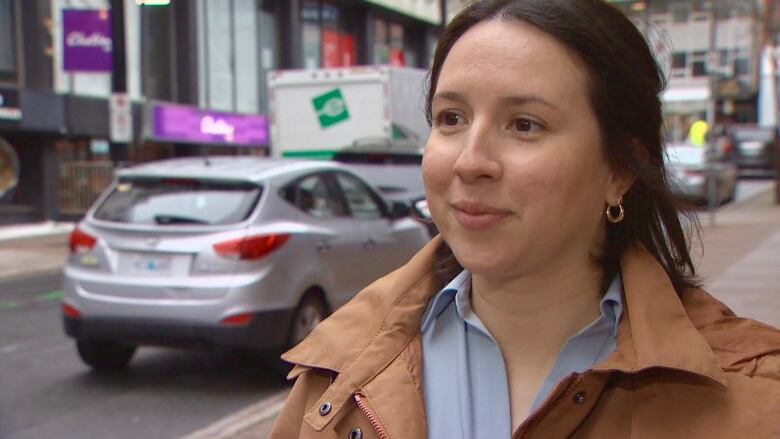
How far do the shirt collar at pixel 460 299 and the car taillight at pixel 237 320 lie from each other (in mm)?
4881

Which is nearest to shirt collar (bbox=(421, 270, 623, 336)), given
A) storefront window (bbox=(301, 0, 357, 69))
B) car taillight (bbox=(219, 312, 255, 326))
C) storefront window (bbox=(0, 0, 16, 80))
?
car taillight (bbox=(219, 312, 255, 326))

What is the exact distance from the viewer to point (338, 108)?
16.2 m

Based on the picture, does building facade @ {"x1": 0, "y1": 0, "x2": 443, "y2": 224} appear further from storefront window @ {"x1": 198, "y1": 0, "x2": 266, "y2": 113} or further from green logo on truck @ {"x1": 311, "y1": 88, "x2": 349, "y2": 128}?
green logo on truck @ {"x1": 311, "y1": 88, "x2": 349, "y2": 128}

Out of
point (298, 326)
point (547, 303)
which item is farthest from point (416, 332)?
point (298, 326)

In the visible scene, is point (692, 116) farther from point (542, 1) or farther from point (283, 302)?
point (542, 1)

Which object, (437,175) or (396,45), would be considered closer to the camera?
(437,175)

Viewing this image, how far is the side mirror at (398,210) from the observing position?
868 cm

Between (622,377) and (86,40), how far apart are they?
19.8 meters

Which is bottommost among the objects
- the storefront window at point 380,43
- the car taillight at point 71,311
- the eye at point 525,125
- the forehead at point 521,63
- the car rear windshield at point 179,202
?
the car taillight at point 71,311

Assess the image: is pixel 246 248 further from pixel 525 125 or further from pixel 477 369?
pixel 525 125

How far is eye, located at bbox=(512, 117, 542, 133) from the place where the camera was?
156 cm

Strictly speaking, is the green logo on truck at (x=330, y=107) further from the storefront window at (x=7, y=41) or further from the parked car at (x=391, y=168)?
the storefront window at (x=7, y=41)

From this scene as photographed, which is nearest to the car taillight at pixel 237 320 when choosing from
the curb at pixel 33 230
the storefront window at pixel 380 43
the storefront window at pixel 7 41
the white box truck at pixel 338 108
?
the white box truck at pixel 338 108

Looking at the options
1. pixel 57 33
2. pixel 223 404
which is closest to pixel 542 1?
pixel 223 404
